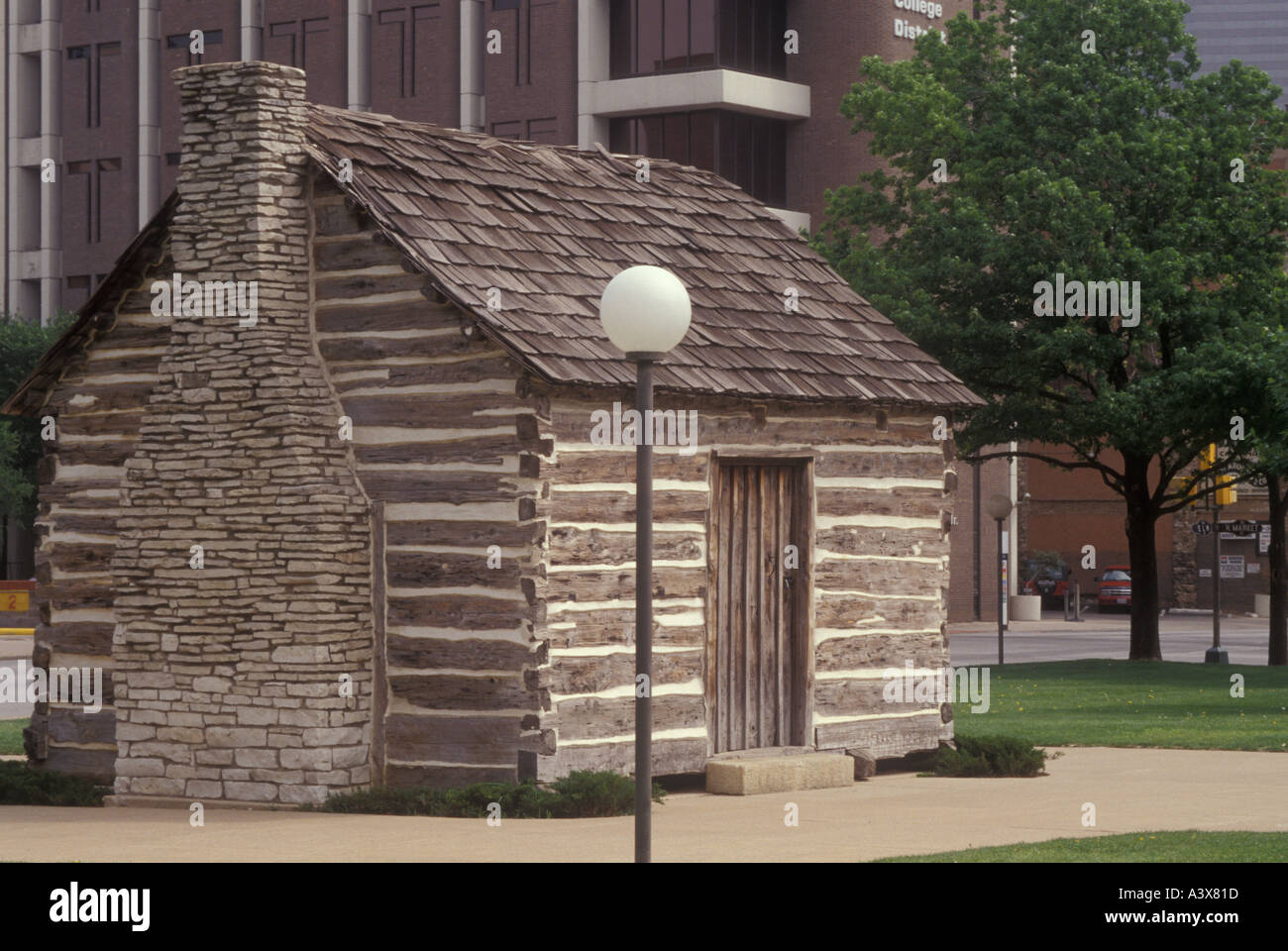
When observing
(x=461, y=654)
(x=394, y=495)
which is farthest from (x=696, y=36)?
(x=461, y=654)

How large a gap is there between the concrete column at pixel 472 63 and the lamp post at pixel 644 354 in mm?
48589

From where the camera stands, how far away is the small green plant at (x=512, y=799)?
47.0 feet

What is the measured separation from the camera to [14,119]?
64562 millimetres

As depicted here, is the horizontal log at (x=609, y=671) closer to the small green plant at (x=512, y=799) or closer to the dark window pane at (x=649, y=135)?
the small green plant at (x=512, y=799)

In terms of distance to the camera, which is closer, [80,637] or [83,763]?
[83,763]

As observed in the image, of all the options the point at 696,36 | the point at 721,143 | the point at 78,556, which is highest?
the point at 696,36

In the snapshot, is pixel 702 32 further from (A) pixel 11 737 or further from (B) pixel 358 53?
(A) pixel 11 737

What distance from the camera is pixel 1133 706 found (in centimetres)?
2669

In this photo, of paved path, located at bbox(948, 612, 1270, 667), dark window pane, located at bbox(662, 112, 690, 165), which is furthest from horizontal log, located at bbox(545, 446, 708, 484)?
dark window pane, located at bbox(662, 112, 690, 165)

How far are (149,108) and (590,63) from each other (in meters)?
15.2

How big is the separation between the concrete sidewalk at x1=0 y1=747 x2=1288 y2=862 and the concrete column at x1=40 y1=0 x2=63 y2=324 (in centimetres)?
5060

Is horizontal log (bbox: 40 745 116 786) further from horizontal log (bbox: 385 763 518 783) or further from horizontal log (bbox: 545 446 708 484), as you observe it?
horizontal log (bbox: 545 446 708 484)

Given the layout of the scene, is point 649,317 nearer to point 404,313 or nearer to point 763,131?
point 404,313

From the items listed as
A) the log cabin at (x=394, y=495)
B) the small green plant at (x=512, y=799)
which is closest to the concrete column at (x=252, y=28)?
the log cabin at (x=394, y=495)
